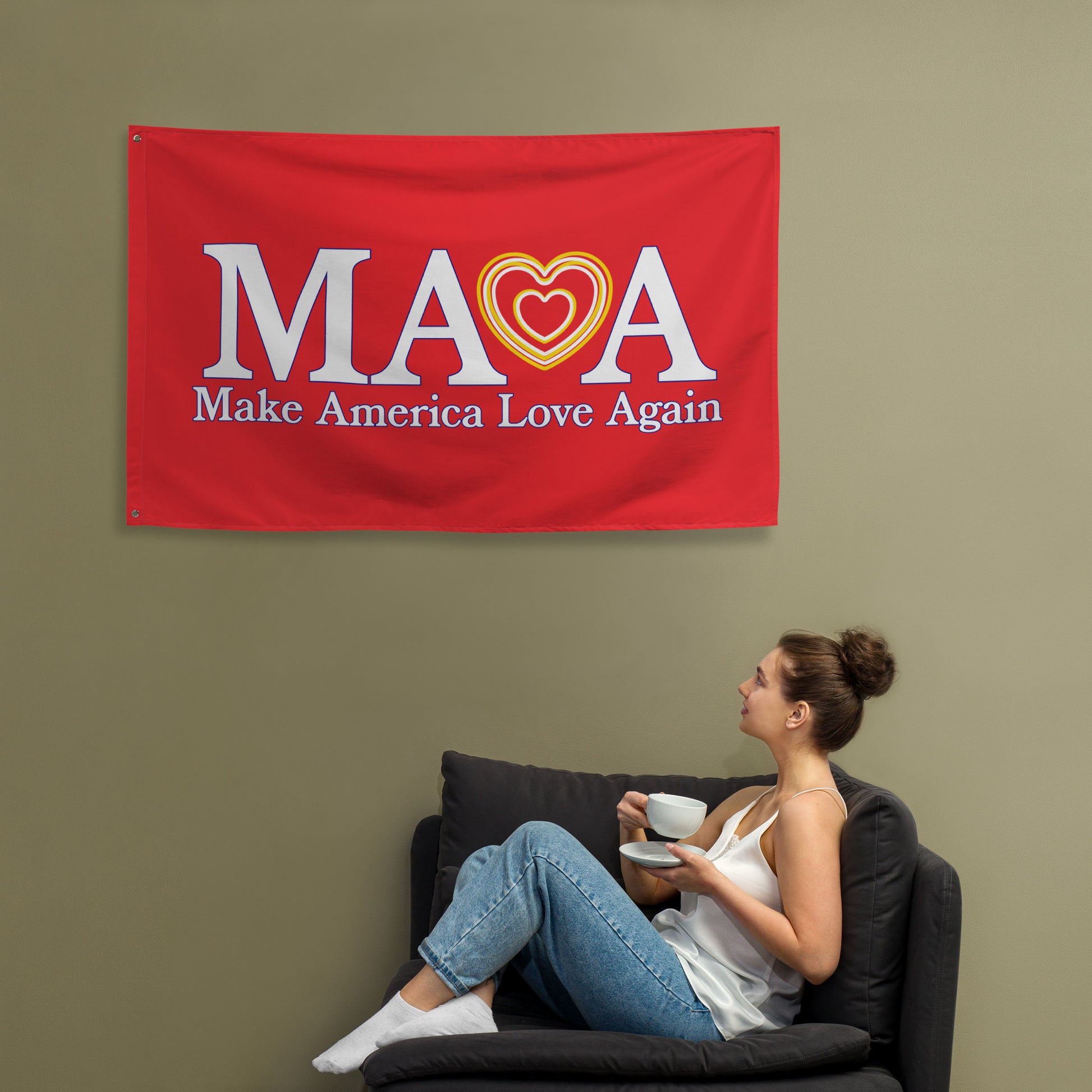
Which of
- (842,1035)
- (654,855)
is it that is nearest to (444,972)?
(654,855)

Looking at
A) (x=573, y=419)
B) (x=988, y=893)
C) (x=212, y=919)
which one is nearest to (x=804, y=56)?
(x=573, y=419)

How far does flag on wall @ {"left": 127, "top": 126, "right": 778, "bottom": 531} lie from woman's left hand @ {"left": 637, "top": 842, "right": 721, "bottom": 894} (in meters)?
0.83

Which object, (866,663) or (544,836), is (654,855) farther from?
(866,663)

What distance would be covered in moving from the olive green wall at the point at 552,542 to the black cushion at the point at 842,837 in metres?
0.20

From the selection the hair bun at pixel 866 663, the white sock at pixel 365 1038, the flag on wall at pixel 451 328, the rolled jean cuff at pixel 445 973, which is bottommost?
the white sock at pixel 365 1038

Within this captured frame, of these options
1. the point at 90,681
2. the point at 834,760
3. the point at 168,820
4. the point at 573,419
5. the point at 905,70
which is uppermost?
the point at 905,70

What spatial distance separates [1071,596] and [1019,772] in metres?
0.43

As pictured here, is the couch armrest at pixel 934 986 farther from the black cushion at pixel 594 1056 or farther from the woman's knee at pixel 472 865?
the woman's knee at pixel 472 865

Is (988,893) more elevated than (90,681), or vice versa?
(90,681)

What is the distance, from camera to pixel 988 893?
2248 millimetres

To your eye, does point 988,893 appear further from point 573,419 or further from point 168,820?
point 168,820

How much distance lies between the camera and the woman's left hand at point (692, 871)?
1636 mm

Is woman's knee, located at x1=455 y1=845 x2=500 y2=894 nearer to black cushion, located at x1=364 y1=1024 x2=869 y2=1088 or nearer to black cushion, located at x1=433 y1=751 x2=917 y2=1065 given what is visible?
black cushion, located at x1=433 y1=751 x2=917 y2=1065

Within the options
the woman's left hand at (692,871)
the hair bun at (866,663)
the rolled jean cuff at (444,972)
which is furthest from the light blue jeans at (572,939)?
the hair bun at (866,663)
